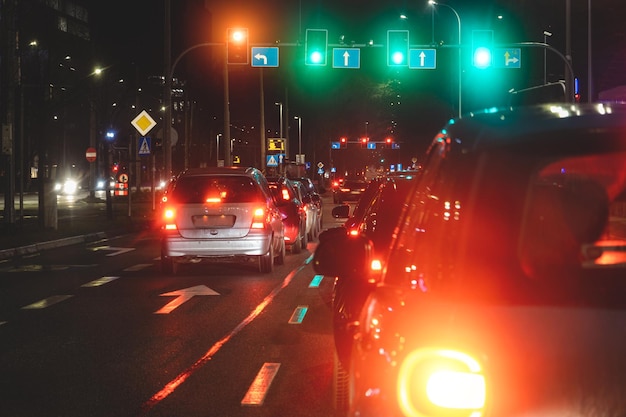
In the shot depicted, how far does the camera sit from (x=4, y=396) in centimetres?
647

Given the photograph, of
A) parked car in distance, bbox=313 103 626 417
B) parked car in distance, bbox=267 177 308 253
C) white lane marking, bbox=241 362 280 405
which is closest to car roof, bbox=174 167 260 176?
parked car in distance, bbox=267 177 308 253

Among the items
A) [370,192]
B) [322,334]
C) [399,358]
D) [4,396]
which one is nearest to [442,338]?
[399,358]

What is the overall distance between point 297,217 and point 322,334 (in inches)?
395

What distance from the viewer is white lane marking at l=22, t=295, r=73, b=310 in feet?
36.6

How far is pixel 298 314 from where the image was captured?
410 inches

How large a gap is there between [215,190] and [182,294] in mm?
2504

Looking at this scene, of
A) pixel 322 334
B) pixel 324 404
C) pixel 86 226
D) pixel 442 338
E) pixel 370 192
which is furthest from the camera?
pixel 86 226

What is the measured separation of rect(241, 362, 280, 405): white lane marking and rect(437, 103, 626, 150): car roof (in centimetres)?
385

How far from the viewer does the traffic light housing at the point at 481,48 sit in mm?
29473

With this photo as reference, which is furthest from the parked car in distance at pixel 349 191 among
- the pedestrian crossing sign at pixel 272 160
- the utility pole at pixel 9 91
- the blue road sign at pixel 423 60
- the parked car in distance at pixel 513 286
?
the parked car in distance at pixel 513 286

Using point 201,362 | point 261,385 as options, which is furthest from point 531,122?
point 201,362

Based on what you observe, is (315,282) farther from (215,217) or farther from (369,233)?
(369,233)

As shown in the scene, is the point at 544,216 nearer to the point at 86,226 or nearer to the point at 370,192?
the point at 370,192

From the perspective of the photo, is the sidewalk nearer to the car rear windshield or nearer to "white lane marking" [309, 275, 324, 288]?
the car rear windshield
